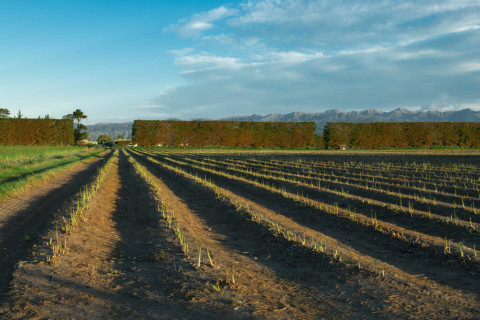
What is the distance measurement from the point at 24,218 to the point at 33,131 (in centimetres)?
5217

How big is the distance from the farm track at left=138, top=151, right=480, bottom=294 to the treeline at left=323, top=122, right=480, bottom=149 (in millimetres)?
44118

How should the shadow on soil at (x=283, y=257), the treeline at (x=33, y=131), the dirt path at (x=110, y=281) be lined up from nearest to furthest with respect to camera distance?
1. the dirt path at (x=110, y=281)
2. the shadow on soil at (x=283, y=257)
3. the treeline at (x=33, y=131)

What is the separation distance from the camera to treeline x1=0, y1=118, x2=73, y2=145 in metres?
51.0

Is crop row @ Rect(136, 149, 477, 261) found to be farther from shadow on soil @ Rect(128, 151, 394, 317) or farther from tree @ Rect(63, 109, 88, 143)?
tree @ Rect(63, 109, 88, 143)

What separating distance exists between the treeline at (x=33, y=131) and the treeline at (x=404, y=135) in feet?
144

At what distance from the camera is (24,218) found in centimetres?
834

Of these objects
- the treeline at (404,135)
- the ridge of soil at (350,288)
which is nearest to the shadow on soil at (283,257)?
the ridge of soil at (350,288)

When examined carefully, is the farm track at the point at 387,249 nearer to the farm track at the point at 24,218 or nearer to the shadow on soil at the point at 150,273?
the shadow on soil at the point at 150,273

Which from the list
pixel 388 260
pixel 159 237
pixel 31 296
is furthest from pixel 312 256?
pixel 31 296

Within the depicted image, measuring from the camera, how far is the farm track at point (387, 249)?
4.79 m

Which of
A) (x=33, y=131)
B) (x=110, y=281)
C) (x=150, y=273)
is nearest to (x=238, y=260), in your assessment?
(x=150, y=273)

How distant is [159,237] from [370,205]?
6363mm

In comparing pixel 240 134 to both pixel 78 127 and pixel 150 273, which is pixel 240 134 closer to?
pixel 78 127

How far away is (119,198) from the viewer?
11250mm
